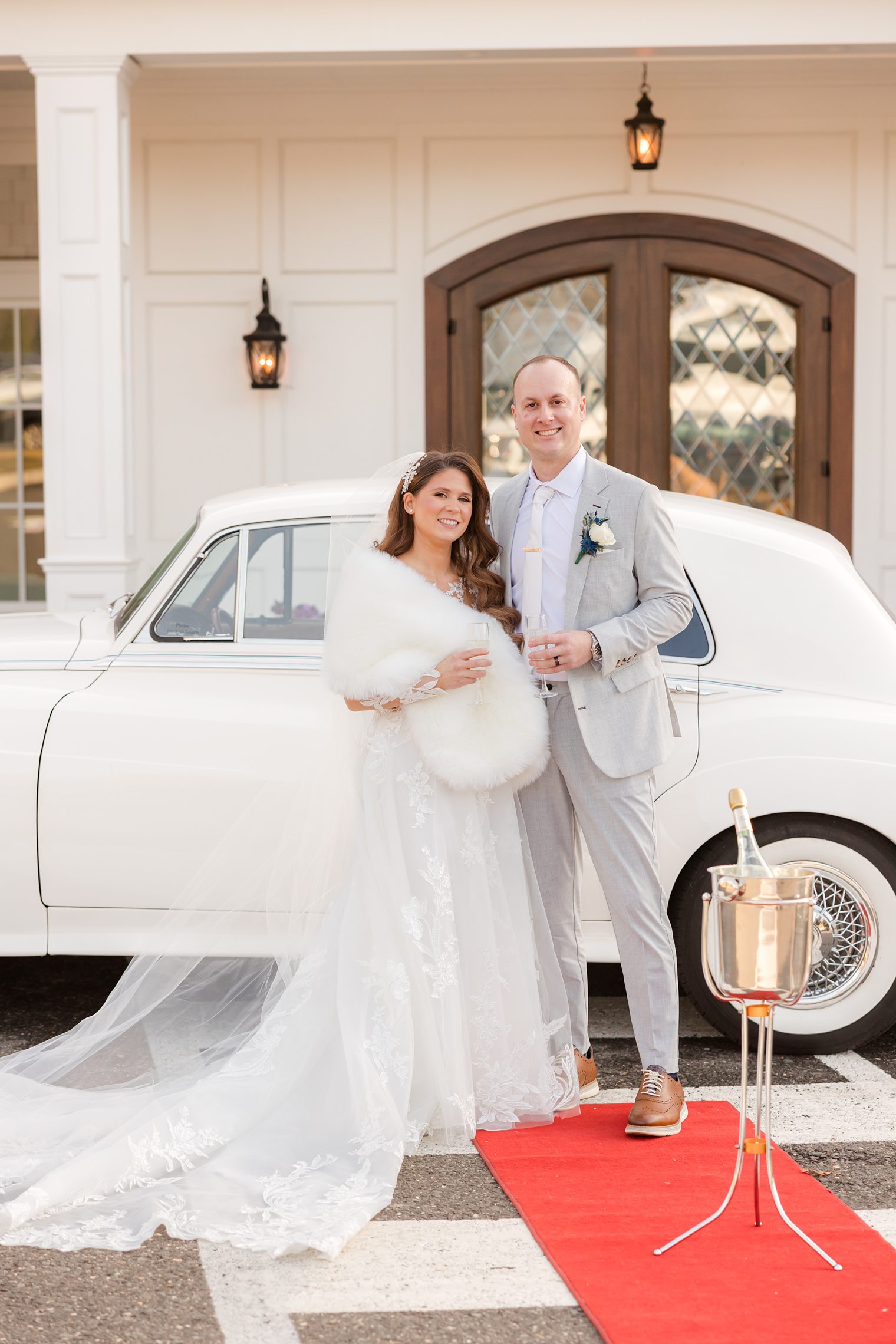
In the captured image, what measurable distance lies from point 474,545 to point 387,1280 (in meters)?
1.89

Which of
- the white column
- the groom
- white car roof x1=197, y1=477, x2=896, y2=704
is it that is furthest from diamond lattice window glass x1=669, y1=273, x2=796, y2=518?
the groom

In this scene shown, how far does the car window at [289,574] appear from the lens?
14.6 feet

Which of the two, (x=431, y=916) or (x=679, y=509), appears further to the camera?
(x=679, y=509)

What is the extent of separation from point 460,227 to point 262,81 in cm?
149

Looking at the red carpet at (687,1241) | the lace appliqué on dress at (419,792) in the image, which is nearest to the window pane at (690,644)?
the lace appliqué on dress at (419,792)

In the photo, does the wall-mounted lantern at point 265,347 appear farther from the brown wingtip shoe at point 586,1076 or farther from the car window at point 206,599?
the brown wingtip shoe at point 586,1076

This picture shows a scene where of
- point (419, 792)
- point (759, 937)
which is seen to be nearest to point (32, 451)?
point (419, 792)

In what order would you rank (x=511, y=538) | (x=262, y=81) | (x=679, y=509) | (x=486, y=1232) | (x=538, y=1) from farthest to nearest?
(x=262, y=81), (x=538, y=1), (x=679, y=509), (x=511, y=538), (x=486, y=1232)

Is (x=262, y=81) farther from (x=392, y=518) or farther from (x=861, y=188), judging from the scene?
(x=392, y=518)

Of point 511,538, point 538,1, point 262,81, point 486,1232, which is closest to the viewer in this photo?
point 486,1232

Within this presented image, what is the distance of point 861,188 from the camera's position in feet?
28.7

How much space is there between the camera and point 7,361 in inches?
370

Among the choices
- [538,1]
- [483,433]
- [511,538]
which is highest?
[538,1]

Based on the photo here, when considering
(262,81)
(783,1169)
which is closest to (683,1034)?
(783,1169)
